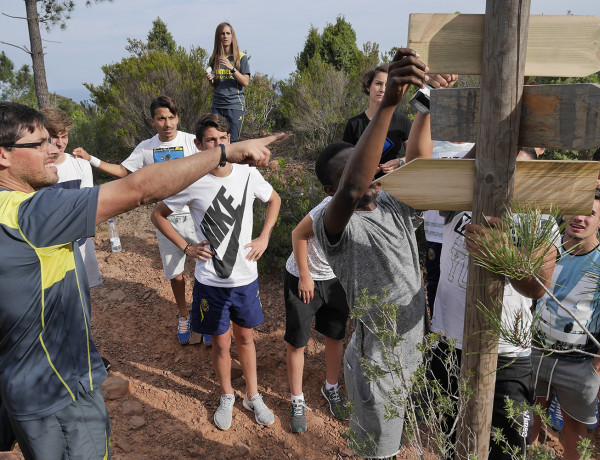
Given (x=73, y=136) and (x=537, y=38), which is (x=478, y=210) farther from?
(x=73, y=136)

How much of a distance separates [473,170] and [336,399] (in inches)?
97.8

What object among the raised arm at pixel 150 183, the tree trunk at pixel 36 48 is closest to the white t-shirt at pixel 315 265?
the raised arm at pixel 150 183

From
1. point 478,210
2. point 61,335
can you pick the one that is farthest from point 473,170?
point 61,335

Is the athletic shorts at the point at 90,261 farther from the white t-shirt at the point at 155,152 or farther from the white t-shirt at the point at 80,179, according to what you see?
the white t-shirt at the point at 155,152

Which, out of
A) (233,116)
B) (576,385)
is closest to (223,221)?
(576,385)

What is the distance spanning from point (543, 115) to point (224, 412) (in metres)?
2.86

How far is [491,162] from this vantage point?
1326 mm

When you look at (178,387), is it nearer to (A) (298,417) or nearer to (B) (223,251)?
(A) (298,417)

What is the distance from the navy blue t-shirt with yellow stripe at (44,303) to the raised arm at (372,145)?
87 centimetres

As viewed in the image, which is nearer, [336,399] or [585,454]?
[585,454]

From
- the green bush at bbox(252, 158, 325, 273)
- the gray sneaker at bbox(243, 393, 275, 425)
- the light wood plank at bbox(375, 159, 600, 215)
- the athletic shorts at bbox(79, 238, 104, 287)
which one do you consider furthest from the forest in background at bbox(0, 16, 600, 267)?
the light wood plank at bbox(375, 159, 600, 215)

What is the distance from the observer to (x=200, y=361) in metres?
4.02

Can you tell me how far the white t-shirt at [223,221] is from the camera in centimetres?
301

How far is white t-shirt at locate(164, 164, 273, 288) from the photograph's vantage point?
9.89 feet
